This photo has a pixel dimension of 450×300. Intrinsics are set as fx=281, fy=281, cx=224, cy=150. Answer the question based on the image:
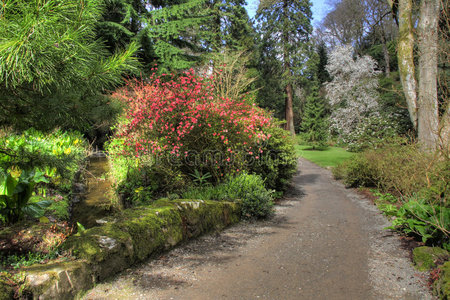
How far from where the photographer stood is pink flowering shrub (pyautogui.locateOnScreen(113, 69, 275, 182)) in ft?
20.1

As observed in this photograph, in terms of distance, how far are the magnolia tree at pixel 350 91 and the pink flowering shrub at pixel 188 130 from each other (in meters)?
16.8

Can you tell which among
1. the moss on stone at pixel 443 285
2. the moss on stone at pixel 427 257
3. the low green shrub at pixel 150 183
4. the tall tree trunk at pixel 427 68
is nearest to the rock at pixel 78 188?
the low green shrub at pixel 150 183

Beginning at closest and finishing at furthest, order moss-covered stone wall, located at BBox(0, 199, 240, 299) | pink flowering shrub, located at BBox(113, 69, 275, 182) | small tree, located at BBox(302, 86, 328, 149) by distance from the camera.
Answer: moss-covered stone wall, located at BBox(0, 199, 240, 299), pink flowering shrub, located at BBox(113, 69, 275, 182), small tree, located at BBox(302, 86, 328, 149)

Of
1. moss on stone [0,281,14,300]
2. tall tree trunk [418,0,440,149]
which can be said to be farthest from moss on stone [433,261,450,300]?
tall tree trunk [418,0,440,149]

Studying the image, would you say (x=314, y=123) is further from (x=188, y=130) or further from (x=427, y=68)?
(x=188, y=130)

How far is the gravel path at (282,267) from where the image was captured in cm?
292

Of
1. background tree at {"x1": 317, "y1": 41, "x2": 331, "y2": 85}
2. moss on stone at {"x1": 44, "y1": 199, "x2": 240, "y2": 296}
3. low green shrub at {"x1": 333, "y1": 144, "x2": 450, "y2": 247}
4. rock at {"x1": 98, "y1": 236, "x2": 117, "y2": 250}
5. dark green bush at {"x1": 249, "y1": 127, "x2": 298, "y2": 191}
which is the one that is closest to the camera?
moss on stone at {"x1": 44, "y1": 199, "x2": 240, "y2": 296}

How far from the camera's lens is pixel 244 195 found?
610 cm

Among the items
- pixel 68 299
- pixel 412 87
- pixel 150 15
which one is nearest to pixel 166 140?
pixel 68 299

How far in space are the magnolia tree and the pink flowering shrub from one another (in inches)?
663

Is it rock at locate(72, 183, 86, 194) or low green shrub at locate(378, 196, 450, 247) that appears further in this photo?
rock at locate(72, 183, 86, 194)

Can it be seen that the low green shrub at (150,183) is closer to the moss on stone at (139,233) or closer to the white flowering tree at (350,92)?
the moss on stone at (139,233)

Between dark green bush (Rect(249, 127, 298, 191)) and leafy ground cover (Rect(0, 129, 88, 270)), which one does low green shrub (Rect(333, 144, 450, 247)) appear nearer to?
dark green bush (Rect(249, 127, 298, 191))

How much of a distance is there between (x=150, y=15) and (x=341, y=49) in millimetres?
17000
